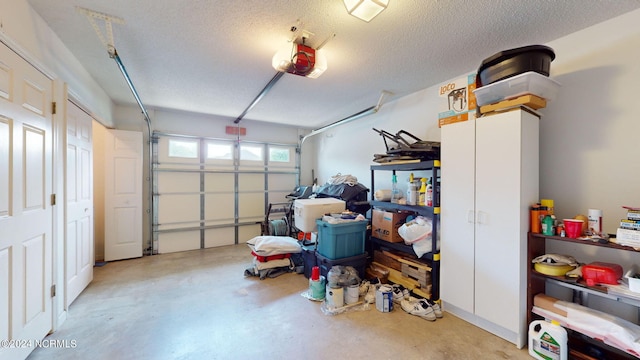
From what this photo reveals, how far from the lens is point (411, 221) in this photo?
2.70 m

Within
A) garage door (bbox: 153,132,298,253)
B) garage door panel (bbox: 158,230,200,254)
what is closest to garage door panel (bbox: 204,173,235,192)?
garage door (bbox: 153,132,298,253)

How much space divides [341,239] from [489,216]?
148 cm

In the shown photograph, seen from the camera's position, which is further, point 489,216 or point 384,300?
point 384,300

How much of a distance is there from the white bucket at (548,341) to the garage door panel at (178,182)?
16.6 ft

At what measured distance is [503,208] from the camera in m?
1.94

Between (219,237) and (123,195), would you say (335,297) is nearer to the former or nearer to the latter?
(219,237)

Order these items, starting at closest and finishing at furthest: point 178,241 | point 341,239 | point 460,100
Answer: point 460,100
point 341,239
point 178,241

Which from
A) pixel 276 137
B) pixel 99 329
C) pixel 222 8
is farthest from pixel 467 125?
pixel 276 137

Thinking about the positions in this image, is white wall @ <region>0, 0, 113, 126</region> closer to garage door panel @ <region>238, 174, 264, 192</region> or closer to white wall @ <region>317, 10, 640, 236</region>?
garage door panel @ <region>238, 174, 264, 192</region>

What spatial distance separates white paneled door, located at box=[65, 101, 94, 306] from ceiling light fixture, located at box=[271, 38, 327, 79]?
219 centimetres

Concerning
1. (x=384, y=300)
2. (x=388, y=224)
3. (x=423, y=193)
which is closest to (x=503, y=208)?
(x=423, y=193)

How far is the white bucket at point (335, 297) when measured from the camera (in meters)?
2.43

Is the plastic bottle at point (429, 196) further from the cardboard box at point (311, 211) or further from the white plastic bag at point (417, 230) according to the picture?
the cardboard box at point (311, 211)

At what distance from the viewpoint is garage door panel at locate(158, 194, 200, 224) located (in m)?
4.45
